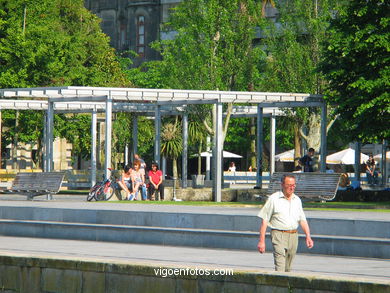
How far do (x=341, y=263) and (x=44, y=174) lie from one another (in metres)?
18.7

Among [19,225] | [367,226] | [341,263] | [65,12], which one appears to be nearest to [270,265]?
[341,263]

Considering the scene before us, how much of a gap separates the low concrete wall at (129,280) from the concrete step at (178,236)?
6.00m

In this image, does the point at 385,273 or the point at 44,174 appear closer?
the point at 385,273

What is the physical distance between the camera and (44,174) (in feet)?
112

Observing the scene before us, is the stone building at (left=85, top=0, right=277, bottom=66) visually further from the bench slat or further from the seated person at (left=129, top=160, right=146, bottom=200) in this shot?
the bench slat

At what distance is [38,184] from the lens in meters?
34.2

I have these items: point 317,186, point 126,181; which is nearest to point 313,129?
point 126,181

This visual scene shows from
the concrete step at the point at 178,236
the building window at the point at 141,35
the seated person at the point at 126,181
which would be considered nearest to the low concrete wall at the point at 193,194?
the seated person at the point at 126,181

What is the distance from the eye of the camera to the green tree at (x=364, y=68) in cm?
3347

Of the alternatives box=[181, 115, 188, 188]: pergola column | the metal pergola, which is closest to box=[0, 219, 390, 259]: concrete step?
the metal pergola

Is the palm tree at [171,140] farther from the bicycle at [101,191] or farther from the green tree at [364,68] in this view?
the green tree at [364,68]

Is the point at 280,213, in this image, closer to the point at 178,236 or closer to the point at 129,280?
the point at 129,280

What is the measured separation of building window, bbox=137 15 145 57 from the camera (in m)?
95.6

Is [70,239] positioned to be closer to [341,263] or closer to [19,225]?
[19,225]
